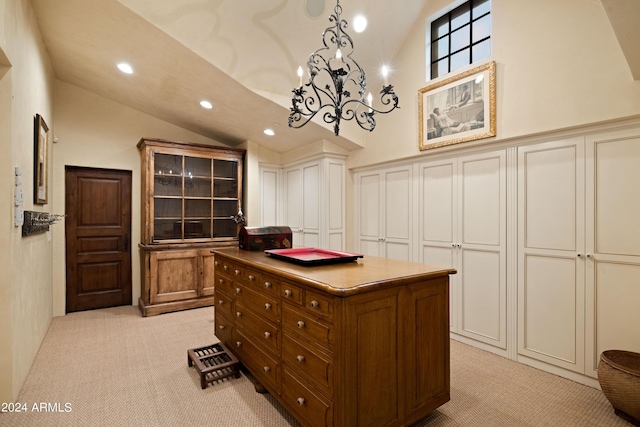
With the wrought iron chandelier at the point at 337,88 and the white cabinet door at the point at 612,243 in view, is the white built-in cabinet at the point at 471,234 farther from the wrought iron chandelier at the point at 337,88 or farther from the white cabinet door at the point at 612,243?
the wrought iron chandelier at the point at 337,88

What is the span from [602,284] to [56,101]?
638 cm

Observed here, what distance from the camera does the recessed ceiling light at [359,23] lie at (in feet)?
11.2

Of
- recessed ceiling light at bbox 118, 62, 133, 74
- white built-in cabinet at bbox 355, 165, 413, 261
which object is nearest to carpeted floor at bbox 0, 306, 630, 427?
white built-in cabinet at bbox 355, 165, 413, 261

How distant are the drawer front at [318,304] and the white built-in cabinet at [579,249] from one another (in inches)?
88.0

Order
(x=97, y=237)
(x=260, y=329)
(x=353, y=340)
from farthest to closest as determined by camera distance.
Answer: (x=97, y=237), (x=260, y=329), (x=353, y=340)

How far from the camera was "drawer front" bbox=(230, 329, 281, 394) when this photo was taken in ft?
6.86

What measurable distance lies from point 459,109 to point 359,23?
143cm

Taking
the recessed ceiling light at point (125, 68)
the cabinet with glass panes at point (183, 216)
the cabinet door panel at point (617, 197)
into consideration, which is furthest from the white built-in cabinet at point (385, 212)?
the recessed ceiling light at point (125, 68)

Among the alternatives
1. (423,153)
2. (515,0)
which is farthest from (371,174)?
(515,0)

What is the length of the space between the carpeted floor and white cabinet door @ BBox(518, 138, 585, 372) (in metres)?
0.30

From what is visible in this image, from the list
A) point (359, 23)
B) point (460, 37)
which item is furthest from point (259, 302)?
point (460, 37)

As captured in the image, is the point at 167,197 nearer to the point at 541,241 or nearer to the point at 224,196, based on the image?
the point at 224,196

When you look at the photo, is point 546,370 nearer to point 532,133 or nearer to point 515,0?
point 532,133

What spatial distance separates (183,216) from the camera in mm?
4723
